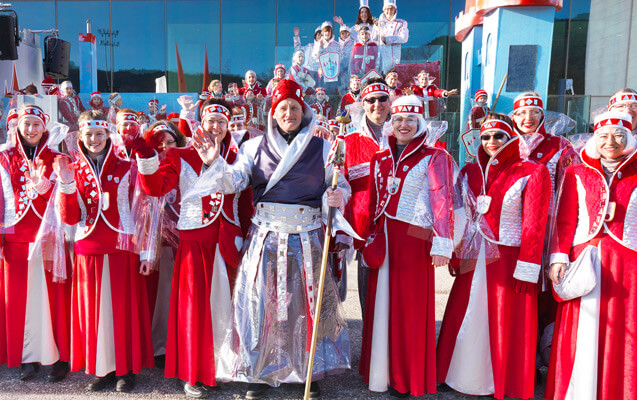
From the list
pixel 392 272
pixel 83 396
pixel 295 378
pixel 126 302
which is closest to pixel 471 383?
pixel 392 272

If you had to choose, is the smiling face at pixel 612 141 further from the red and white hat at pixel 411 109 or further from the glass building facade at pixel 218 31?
the glass building facade at pixel 218 31

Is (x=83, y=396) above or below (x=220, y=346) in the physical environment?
below

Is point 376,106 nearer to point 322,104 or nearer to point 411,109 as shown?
point 411,109

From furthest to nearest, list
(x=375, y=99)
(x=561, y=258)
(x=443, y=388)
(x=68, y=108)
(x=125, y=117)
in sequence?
(x=68, y=108), (x=125, y=117), (x=375, y=99), (x=443, y=388), (x=561, y=258)

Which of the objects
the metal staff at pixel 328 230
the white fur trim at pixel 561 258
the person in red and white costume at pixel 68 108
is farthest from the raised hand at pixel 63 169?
the person in red and white costume at pixel 68 108

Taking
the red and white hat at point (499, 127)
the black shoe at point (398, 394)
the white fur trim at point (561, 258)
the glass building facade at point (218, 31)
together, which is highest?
the glass building facade at point (218, 31)

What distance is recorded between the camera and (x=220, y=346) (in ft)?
9.80

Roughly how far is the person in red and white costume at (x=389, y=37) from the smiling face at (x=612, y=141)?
275 inches

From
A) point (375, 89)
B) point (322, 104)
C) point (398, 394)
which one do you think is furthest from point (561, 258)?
point (322, 104)

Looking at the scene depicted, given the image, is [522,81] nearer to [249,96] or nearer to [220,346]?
[249,96]

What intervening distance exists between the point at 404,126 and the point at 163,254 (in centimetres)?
197

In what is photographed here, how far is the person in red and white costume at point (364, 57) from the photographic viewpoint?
29.8 feet

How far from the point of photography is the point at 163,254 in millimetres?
3373

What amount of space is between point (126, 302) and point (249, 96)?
270 inches
